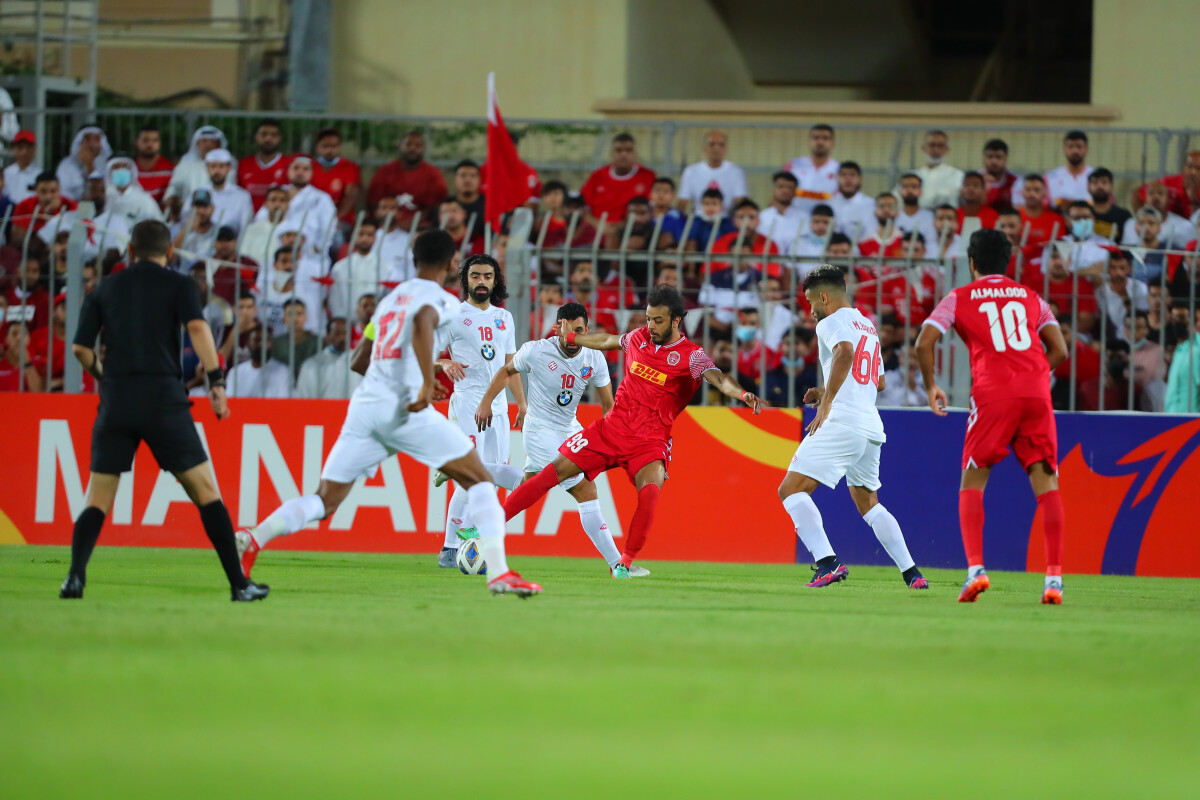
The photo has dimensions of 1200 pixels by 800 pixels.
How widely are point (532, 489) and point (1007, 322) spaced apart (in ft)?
10.7

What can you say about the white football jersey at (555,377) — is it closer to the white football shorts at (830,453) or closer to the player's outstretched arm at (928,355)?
the white football shorts at (830,453)

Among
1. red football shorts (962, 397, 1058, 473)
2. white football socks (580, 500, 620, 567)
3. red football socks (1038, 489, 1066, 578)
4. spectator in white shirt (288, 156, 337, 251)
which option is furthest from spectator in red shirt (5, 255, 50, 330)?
red football socks (1038, 489, 1066, 578)

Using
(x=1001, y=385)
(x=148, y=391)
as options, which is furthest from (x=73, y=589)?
(x=1001, y=385)

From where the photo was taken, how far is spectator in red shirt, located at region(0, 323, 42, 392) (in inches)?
532

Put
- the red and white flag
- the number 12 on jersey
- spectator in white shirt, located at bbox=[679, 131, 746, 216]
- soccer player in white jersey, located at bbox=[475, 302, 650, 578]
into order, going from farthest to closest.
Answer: spectator in white shirt, located at bbox=[679, 131, 746, 216] < the red and white flag < soccer player in white jersey, located at bbox=[475, 302, 650, 578] < the number 12 on jersey

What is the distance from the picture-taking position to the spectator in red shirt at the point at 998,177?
1590 cm

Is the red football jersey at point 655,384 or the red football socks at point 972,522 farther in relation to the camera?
→ the red football jersey at point 655,384

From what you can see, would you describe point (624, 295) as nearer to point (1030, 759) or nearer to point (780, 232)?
point (780, 232)

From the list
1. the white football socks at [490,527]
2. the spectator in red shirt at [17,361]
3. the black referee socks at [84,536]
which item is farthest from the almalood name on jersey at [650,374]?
the spectator in red shirt at [17,361]

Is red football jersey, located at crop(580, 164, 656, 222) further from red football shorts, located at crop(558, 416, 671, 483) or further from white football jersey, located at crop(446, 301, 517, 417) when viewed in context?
red football shorts, located at crop(558, 416, 671, 483)

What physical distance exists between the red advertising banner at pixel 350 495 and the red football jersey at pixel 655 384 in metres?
2.61

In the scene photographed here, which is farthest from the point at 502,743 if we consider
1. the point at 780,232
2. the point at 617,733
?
the point at 780,232

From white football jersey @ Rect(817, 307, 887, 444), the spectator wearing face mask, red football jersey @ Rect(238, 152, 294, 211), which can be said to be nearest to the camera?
white football jersey @ Rect(817, 307, 887, 444)

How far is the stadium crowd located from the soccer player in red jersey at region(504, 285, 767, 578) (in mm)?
2306
